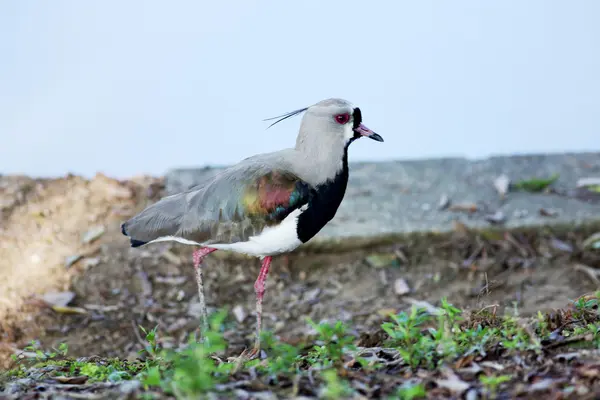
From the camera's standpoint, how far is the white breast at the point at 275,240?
156 inches

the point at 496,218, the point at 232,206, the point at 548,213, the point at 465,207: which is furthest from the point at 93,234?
the point at 548,213

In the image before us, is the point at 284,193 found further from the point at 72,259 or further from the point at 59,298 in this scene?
the point at 72,259

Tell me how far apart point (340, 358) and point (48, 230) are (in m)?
4.14

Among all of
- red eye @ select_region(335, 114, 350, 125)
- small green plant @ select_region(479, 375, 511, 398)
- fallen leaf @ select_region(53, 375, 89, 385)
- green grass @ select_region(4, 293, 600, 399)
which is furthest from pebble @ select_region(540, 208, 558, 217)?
fallen leaf @ select_region(53, 375, 89, 385)

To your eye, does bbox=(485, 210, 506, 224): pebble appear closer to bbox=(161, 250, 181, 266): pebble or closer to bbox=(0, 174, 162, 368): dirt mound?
bbox=(161, 250, 181, 266): pebble

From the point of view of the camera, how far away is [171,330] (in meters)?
5.66

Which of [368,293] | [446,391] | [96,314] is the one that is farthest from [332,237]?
[446,391]

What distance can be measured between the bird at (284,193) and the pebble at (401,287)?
213 centimetres

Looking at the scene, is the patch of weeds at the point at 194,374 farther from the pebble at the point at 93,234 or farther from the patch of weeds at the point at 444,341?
the pebble at the point at 93,234

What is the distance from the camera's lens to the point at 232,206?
13.4ft

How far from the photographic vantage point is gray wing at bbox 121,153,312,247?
3.94 meters

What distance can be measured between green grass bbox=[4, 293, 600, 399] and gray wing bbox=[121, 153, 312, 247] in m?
0.69

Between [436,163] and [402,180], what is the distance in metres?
0.52

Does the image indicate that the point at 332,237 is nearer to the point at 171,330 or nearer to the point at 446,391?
the point at 171,330
